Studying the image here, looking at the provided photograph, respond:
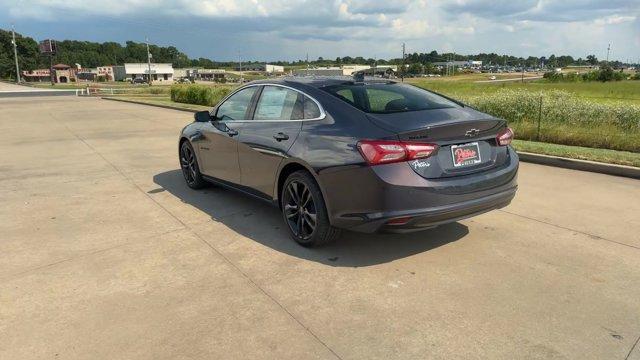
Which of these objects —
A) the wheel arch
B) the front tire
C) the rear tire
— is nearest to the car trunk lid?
the wheel arch

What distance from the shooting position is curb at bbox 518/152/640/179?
715 centimetres

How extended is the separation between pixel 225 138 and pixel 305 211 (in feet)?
5.62

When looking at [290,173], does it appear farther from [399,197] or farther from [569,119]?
[569,119]

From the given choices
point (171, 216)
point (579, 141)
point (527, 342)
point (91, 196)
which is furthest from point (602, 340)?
point (579, 141)

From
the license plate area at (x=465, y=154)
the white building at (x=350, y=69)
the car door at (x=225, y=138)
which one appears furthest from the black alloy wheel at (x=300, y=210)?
the white building at (x=350, y=69)

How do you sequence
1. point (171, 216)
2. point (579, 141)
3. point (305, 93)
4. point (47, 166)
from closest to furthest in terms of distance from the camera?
point (305, 93) → point (171, 216) → point (47, 166) → point (579, 141)

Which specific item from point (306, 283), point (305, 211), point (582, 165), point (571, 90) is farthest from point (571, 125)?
point (571, 90)

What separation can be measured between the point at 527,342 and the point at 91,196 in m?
5.79

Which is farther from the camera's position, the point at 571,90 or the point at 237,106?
the point at 571,90

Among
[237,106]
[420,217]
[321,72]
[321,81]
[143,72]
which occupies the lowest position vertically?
[420,217]

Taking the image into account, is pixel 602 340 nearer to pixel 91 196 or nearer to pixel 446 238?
pixel 446 238

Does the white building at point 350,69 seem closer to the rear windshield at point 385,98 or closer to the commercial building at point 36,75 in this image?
the rear windshield at point 385,98

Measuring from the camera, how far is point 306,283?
389 centimetres

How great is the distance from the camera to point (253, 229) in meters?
5.20
